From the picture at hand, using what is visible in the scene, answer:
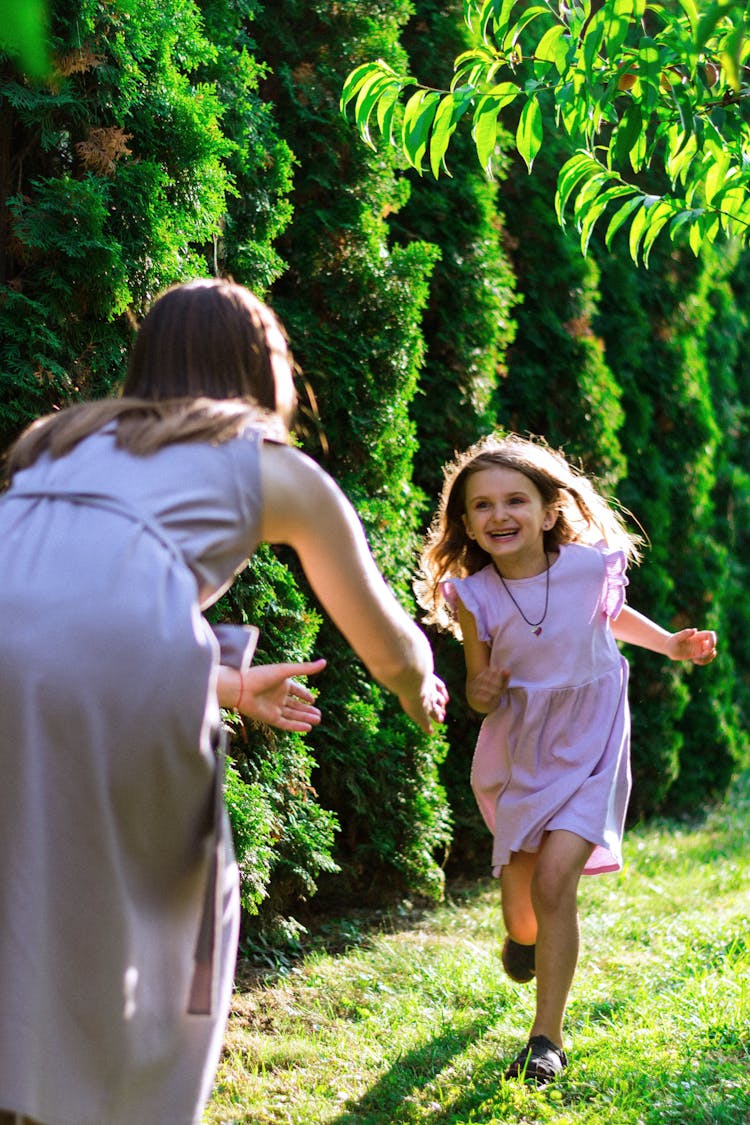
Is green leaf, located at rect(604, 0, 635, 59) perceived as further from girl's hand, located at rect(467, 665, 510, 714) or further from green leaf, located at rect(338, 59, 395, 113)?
girl's hand, located at rect(467, 665, 510, 714)

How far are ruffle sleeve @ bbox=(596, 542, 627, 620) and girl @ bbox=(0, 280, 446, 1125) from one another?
80.9 inches

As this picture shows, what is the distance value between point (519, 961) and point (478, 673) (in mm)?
903

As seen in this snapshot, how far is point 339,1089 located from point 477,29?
9.00 ft

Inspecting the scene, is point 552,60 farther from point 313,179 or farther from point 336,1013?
point 336,1013

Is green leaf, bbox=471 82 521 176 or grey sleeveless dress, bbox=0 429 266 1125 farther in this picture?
green leaf, bbox=471 82 521 176

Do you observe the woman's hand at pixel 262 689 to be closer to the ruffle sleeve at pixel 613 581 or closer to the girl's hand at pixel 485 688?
the girl's hand at pixel 485 688

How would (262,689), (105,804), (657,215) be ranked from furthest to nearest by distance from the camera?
(657,215)
(262,689)
(105,804)

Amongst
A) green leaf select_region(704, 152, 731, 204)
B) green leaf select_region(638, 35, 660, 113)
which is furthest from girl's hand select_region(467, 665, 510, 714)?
green leaf select_region(638, 35, 660, 113)

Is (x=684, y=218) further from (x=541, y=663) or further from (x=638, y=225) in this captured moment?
(x=541, y=663)

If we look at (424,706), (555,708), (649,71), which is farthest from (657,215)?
(424,706)

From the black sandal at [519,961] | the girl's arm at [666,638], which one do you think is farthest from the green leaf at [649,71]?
the black sandal at [519,961]

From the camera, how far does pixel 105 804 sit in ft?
5.81

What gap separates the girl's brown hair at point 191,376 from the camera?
6.51ft

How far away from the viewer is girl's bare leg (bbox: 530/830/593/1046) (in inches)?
135
